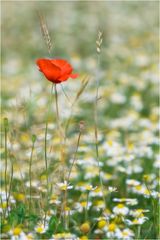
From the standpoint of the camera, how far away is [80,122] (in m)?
1.88

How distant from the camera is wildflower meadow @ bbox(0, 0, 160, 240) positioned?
6.61ft

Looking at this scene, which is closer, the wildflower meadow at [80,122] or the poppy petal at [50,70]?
the poppy petal at [50,70]

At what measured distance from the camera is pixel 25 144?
2891 mm

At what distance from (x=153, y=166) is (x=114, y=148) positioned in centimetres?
20

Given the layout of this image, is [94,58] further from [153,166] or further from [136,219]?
[136,219]

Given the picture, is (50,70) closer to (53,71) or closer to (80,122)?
(53,71)

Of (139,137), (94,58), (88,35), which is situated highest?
(88,35)

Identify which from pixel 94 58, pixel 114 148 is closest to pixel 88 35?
pixel 94 58

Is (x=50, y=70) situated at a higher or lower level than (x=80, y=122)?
higher

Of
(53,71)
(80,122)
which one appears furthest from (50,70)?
(80,122)

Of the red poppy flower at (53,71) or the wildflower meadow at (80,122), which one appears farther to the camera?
the wildflower meadow at (80,122)

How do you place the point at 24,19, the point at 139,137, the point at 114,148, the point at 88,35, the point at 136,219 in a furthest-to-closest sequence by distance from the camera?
the point at 24,19 < the point at 88,35 < the point at 139,137 < the point at 114,148 < the point at 136,219

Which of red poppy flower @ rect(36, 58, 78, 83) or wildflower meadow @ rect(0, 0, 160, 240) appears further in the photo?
wildflower meadow @ rect(0, 0, 160, 240)

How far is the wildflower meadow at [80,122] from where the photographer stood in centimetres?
201
